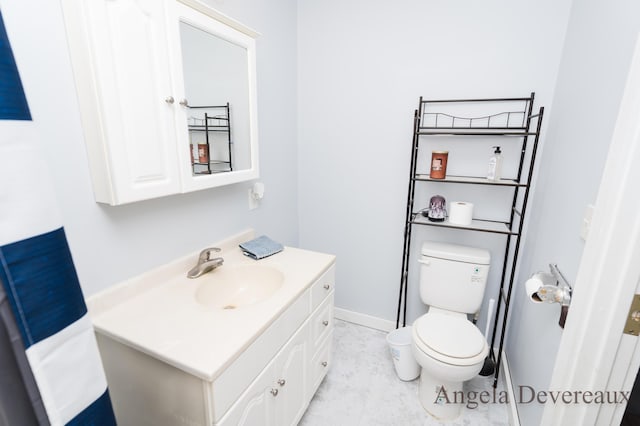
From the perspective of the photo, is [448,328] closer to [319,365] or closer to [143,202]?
[319,365]

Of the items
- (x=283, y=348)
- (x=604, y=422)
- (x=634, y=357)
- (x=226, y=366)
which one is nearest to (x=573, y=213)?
(x=634, y=357)

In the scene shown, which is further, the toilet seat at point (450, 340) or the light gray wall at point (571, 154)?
the toilet seat at point (450, 340)

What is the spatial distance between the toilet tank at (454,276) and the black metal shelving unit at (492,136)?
0.40 ft

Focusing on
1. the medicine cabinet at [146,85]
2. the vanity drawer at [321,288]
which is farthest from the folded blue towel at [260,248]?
the medicine cabinet at [146,85]

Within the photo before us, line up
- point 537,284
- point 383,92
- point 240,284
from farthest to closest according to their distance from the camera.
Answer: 1. point 383,92
2. point 240,284
3. point 537,284

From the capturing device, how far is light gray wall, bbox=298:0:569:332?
161cm

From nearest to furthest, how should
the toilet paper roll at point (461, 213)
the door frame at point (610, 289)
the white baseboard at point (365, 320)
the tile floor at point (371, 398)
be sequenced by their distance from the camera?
the door frame at point (610, 289) < the tile floor at point (371, 398) < the toilet paper roll at point (461, 213) < the white baseboard at point (365, 320)

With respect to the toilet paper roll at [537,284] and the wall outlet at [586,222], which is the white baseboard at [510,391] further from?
the wall outlet at [586,222]

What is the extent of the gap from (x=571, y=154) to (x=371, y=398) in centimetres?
157

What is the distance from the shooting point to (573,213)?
112cm

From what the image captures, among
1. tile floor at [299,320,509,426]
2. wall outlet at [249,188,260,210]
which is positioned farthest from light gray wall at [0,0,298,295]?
tile floor at [299,320,509,426]

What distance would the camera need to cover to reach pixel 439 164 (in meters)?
1.72

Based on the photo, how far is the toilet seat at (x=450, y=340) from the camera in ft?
4.66

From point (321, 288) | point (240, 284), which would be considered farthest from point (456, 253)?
point (240, 284)
